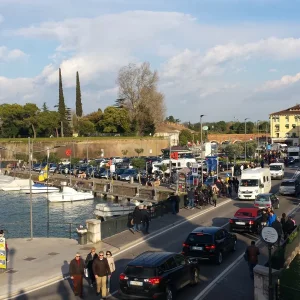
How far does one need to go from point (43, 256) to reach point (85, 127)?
334ft

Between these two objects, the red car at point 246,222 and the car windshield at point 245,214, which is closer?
the red car at point 246,222

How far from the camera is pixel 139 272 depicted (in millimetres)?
14695

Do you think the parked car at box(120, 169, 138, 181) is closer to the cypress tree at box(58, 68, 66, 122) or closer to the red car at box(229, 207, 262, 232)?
the red car at box(229, 207, 262, 232)

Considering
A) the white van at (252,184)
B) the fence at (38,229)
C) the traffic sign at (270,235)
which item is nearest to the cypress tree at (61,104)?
the fence at (38,229)

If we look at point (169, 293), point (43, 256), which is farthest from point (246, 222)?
point (169, 293)

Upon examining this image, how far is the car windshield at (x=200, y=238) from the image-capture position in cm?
1966

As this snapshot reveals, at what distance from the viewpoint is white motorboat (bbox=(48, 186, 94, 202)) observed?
56438 mm

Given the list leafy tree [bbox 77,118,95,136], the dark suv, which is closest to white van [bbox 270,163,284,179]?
the dark suv

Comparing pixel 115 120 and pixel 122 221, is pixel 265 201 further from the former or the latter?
pixel 115 120

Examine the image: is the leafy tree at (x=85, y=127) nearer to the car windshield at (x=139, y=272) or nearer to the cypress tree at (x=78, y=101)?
the cypress tree at (x=78, y=101)

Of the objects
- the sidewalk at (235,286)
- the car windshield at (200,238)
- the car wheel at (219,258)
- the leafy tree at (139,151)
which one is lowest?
the sidewalk at (235,286)

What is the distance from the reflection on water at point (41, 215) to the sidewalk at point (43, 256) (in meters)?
9.62

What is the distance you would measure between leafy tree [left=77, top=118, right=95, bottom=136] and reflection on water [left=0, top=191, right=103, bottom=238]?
5779cm

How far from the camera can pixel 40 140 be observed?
348ft
